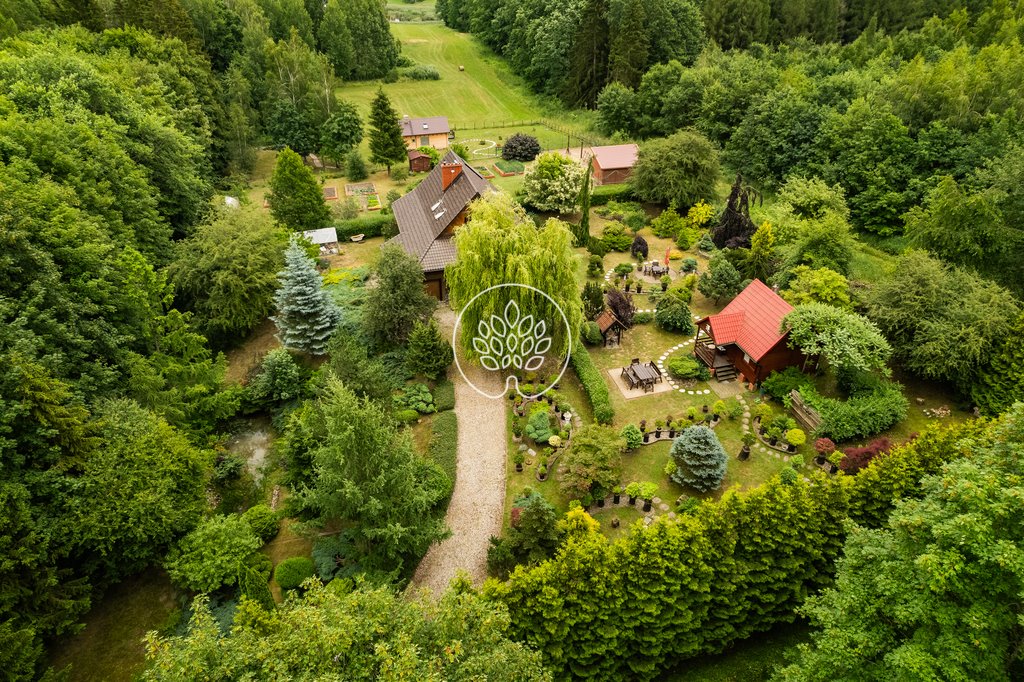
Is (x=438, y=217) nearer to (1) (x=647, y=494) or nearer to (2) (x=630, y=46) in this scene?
(1) (x=647, y=494)

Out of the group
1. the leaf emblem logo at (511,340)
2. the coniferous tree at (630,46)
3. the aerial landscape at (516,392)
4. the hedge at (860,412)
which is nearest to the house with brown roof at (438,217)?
the aerial landscape at (516,392)

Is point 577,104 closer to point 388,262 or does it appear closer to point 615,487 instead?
point 388,262

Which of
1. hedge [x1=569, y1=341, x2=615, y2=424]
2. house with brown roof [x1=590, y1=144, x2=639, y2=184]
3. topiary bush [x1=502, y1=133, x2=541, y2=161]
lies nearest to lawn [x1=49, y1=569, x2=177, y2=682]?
hedge [x1=569, y1=341, x2=615, y2=424]

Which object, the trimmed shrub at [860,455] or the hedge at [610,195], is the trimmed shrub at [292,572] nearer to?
the trimmed shrub at [860,455]

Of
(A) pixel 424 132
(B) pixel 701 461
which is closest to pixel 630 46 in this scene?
(A) pixel 424 132

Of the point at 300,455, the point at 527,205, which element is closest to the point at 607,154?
the point at 527,205

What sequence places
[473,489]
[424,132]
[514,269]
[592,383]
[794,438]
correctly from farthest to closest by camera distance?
[424,132], [592,383], [514,269], [794,438], [473,489]
